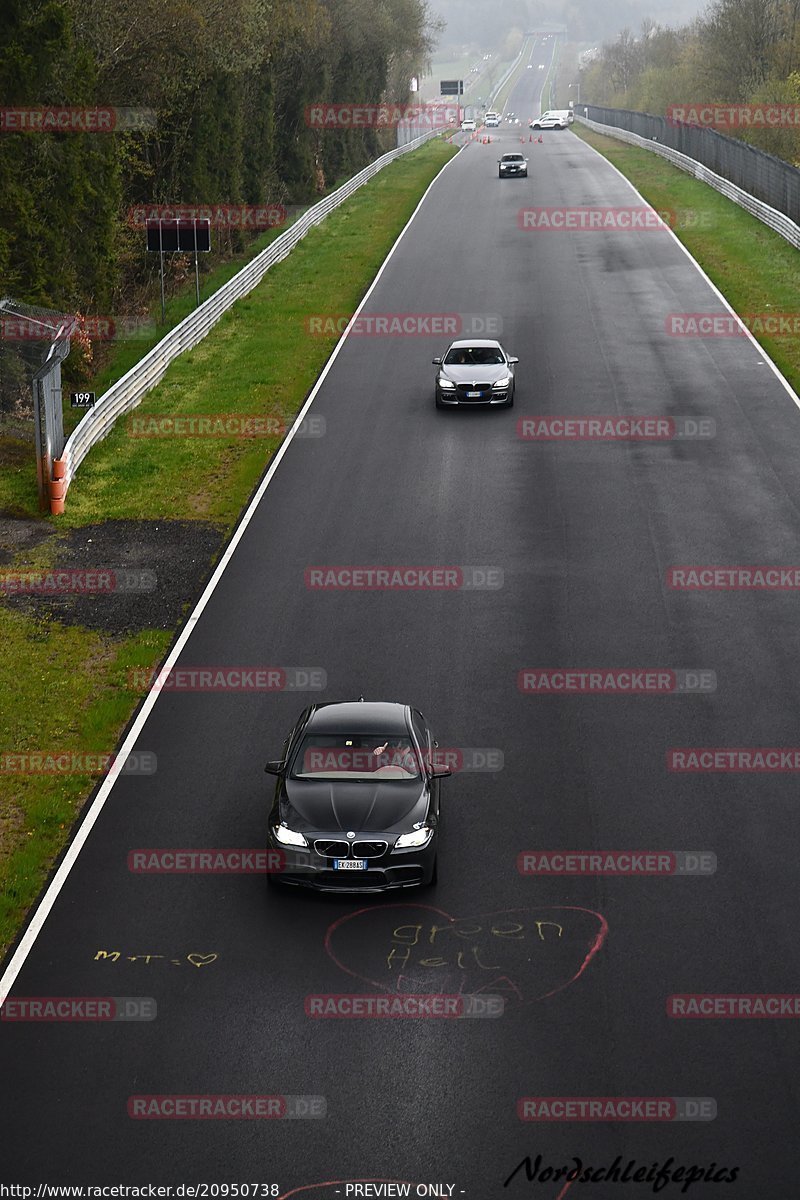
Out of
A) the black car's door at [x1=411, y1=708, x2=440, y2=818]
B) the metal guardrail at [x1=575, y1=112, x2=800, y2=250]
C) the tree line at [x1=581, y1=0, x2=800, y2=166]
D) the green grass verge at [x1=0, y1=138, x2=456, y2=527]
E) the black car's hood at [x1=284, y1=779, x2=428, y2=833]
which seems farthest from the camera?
the tree line at [x1=581, y1=0, x2=800, y2=166]

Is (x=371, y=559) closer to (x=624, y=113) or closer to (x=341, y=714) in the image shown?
(x=341, y=714)

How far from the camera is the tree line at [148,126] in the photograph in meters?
32.8

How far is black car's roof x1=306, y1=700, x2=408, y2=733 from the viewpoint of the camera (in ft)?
50.4

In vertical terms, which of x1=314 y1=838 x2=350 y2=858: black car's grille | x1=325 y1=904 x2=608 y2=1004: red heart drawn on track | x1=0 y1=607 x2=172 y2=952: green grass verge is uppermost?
x1=314 y1=838 x2=350 y2=858: black car's grille

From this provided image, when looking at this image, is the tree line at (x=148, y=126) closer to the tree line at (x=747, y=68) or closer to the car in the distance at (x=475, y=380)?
the car in the distance at (x=475, y=380)

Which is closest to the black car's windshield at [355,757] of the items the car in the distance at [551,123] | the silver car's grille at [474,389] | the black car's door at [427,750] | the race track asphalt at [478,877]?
the black car's door at [427,750]

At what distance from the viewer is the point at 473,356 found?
108 ft

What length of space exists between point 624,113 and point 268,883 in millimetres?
93383

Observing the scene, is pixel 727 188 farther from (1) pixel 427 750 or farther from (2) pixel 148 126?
(1) pixel 427 750

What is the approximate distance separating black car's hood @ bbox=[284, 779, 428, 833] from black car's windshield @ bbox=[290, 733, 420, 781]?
0.11m

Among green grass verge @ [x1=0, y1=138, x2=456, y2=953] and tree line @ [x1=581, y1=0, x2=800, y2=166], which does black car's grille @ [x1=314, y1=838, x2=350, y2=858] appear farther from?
tree line @ [x1=581, y1=0, x2=800, y2=166]

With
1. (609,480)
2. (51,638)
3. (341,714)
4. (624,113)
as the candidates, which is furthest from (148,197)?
(624,113)

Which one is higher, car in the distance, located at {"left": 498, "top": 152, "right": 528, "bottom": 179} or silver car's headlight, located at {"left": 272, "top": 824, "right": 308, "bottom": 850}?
car in the distance, located at {"left": 498, "top": 152, "right": 528, "bottom": 179}

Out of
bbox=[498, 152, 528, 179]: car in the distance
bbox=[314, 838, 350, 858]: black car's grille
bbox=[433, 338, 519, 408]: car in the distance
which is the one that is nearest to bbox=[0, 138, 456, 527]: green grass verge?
bbox=[433, 338, 519, 408]: car in the distance
